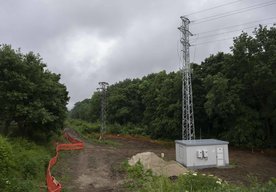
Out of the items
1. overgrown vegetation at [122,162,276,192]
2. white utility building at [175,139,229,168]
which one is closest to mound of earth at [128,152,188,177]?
overgrown vegetation at [122,162,276,192]

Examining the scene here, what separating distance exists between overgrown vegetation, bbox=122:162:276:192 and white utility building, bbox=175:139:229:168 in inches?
177

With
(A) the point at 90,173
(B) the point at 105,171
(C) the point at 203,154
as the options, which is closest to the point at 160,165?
(B) the point at 105,171

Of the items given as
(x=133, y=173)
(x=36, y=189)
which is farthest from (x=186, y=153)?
(x=36, y=189)

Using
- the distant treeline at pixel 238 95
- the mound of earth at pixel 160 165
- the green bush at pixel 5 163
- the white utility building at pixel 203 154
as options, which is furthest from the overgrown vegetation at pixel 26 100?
the distant treeline at pixel 238 95

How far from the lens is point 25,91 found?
83.6 ft

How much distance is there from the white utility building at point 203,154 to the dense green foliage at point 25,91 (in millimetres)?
11343

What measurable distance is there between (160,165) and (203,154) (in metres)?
4.29

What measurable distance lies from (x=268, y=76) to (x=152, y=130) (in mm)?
23266

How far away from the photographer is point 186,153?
84.4 ft

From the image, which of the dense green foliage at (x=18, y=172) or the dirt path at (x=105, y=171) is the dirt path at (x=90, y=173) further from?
the dense green foliage at (x=18, y=172)

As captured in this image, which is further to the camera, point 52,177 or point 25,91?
point 25,91

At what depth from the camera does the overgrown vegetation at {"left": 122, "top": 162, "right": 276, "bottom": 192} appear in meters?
8.56

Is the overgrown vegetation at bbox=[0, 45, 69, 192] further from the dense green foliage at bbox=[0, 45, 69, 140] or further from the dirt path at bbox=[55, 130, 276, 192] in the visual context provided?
the dirt path at bbox=[55, 130, 276, 192]

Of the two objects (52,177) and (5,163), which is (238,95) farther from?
(5,163)
